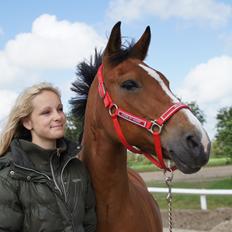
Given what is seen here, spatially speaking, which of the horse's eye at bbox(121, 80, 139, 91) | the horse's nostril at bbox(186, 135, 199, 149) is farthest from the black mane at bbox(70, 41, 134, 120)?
the horse's nostril at bbox(186, 135, 199, 149)

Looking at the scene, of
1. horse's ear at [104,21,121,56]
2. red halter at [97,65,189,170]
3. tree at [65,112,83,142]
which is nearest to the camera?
red halter at [97,65,189,170]

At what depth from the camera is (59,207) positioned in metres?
2.78

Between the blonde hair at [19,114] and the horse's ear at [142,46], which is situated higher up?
the horse's ear at [142,46]

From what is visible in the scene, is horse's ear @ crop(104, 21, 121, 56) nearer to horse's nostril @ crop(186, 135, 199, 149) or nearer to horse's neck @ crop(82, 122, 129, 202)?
horse's neck @ crop(82, 122, 129, 202)

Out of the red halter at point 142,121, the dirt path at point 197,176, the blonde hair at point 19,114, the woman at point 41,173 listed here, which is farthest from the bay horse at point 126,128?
the dirt path at point 197,176

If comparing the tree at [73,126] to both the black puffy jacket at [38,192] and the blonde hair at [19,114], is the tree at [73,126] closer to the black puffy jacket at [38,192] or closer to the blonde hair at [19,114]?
the blonde hair at [19,114]

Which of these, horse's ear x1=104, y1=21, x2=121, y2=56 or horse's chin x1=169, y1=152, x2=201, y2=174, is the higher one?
horse's ear x1=104, y1=21, x2=121, y2=56

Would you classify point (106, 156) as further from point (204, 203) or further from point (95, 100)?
point (204, 203)

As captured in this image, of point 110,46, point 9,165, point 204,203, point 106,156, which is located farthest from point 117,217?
point 204,203

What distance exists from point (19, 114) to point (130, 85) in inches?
30.5

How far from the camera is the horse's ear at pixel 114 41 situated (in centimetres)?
313

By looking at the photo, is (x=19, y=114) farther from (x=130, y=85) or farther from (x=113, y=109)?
(x=130, y=85)

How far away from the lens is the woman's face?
2.99 m

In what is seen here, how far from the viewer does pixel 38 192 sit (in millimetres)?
2773
